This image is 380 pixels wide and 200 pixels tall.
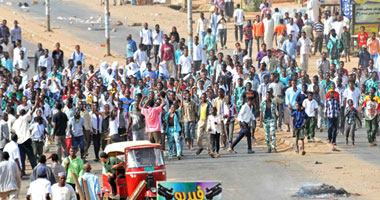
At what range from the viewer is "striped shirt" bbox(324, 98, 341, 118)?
25984 millimetres

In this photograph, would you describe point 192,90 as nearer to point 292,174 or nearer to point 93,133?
point 93,133

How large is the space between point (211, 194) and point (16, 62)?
17.9 m

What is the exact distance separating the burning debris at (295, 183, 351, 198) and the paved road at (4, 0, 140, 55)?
73.6ft

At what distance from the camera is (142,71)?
103ft

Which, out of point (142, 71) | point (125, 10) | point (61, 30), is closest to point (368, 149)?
point (142, 71)

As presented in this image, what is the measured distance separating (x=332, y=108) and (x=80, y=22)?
26613mm

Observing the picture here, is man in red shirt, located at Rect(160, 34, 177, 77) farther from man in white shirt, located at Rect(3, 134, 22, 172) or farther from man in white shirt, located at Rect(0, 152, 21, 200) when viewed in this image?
man in white shirt, located at Rect(0, 152, 21, 200)

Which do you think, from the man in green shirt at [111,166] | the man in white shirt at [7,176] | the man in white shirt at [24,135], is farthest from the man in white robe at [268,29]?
the man in white shirt at [7,176]

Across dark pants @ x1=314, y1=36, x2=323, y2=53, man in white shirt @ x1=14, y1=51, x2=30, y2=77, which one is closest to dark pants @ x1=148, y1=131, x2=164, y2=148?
man in white shirt @ x1=14, y1=51, x2=30, y2=77

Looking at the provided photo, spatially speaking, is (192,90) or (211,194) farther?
(192,90)

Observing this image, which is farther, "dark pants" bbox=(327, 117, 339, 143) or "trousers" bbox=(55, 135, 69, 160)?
"dark pants" bbox=(327, 117, 339, 143)

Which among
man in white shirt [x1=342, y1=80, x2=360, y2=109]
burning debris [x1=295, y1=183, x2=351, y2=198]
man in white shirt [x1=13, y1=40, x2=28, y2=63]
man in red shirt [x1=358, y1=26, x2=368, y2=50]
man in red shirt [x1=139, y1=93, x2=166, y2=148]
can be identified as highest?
man in red shirt [x1=358, y1=26, x2=368, y2=50]

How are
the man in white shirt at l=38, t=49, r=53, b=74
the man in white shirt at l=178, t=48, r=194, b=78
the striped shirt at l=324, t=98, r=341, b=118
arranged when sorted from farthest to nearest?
the man in white shirt at l=38, t=49, r=53, b=74, the man in white shirt at l=178, t=48, r=194, b=78, the striped shirt at l=324, t=98, r=341, b=118

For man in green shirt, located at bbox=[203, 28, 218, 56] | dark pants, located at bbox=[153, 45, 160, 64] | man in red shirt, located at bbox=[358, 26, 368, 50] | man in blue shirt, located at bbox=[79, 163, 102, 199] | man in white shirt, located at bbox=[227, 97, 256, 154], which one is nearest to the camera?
man in blue shirt, located at bbox=[79, 163, 102, 199]
